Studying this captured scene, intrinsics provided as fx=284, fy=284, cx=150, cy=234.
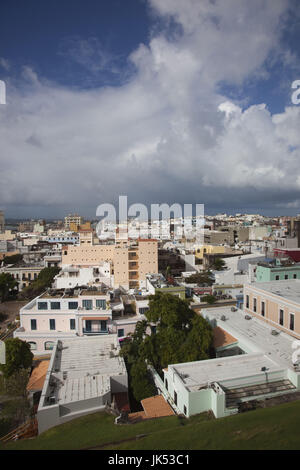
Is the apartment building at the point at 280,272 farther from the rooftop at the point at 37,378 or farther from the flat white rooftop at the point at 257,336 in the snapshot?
the rooftop at the point at 37,378

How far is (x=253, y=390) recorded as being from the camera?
9938 mm

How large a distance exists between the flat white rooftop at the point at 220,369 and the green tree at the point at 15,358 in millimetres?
8806

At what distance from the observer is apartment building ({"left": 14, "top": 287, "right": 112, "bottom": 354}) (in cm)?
1992

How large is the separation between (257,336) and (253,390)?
444 centimetres

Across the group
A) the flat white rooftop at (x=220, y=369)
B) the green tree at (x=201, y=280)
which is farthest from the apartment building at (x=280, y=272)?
the flat white rooftop at (x=220, y=369)

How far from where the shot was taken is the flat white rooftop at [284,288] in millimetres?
15859

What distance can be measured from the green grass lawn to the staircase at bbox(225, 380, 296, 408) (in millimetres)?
907

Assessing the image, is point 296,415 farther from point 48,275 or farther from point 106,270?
point 48,275

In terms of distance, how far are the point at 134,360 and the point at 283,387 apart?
21.2 feet

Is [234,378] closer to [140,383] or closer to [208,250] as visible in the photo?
[140,383]

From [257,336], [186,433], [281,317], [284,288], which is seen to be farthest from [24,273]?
[186,433]

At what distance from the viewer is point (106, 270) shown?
3234 cm

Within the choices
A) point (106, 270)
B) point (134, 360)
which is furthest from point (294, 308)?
point (106, 270)

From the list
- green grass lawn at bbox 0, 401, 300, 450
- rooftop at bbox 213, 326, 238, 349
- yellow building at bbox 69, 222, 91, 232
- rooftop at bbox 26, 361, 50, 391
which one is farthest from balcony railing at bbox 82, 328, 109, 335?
yellow building at bbox 69, 222, 91, 232
